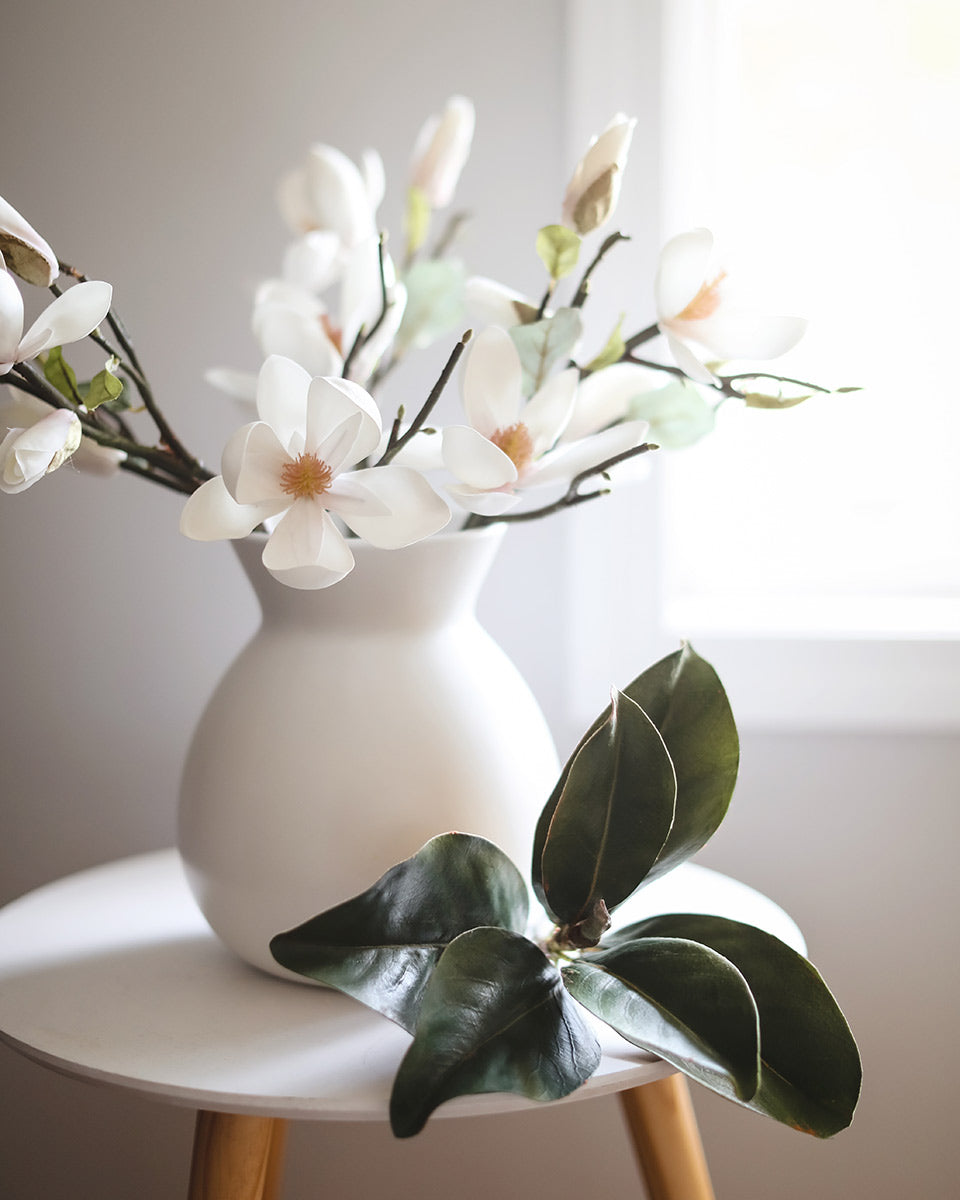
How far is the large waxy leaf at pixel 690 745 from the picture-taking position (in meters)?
0.55

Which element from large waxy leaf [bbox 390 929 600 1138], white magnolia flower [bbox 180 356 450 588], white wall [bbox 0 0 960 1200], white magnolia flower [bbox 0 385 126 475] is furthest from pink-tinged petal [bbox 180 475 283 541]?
white wall [bbox 0 0 960 1200]

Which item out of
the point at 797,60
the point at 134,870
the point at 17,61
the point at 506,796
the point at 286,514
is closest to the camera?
the point at 286,514

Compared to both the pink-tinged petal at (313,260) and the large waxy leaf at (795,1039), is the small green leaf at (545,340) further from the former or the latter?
the large waxy leaf at (795,1039)

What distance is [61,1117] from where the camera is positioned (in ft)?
3.25

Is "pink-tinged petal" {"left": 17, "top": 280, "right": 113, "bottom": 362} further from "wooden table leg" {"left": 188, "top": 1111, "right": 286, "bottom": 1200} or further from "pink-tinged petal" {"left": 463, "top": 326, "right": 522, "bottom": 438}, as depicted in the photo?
"wooden table leg" {"left": 188, "top": 1111, "right": 286, "bottom": 1200}

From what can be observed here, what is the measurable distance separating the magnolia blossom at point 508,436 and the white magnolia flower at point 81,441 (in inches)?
7.9

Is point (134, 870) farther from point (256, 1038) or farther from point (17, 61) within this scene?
point (17, 61)

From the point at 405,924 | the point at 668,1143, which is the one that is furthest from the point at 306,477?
the point at 668,1143

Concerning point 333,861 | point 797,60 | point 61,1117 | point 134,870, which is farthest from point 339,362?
point 61,1117

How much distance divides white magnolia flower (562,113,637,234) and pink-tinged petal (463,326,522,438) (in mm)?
91

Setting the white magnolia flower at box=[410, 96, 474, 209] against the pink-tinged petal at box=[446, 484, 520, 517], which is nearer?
the pink-tinged petal at box=[446, 484, 520, 517]

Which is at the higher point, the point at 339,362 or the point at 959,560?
the point at 339,362

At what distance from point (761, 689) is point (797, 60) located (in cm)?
61

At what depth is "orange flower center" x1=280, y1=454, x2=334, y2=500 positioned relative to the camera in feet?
1.59
